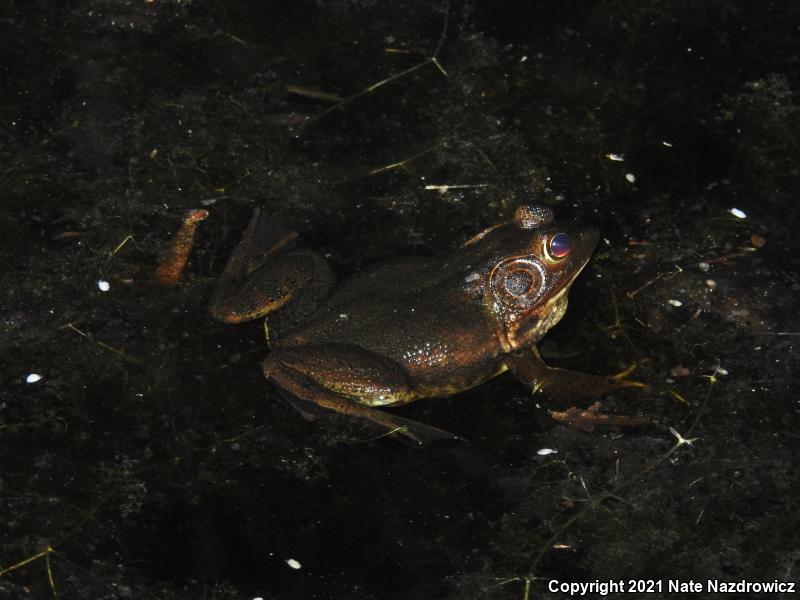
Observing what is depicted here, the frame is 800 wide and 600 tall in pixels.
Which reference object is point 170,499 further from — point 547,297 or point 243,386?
point 547,297

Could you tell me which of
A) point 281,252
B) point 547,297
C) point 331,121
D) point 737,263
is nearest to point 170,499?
point 281,252

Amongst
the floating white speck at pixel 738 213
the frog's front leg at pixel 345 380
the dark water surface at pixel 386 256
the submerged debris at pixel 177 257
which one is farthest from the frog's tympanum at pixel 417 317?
the floating white speck at pixel 738 213

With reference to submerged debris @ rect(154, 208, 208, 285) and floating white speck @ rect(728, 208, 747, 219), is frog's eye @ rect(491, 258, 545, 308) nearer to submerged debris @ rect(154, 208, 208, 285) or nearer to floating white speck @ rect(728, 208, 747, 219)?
floating white speck @ rect(728, 208, 747, 219)

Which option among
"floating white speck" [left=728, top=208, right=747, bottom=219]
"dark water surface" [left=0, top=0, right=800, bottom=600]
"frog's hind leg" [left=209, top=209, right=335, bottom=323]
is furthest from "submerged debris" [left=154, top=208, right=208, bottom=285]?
"floating white speck" [left=728, top=208, right=747, bottom=219]

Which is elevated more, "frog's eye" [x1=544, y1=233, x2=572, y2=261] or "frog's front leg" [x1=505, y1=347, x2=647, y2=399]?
"frog's eye" [x1=544, y1=233, x2=572, y2=261]

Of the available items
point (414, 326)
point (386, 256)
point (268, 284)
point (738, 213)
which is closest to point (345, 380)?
point (414, 326)
